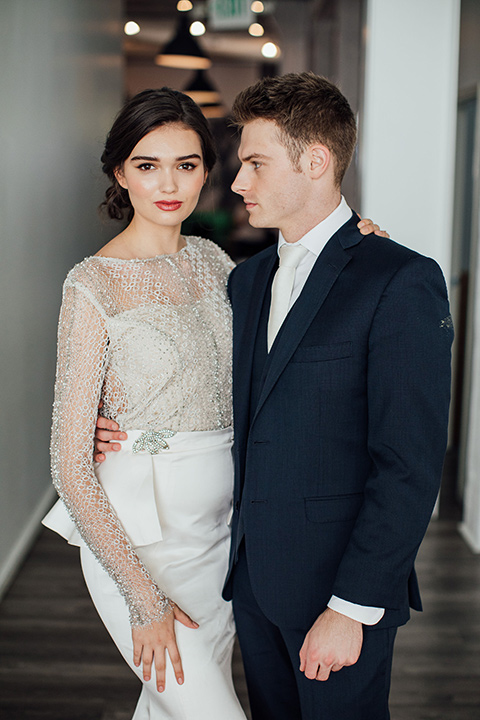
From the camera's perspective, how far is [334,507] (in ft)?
4.90

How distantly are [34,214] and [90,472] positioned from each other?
8.12 ft

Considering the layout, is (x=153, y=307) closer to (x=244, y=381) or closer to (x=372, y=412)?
(x=244, y=381)

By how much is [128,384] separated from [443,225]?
2627 mm

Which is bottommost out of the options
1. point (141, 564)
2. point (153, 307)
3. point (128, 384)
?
point (141, 564)

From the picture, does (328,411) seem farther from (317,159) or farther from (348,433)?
(317,159)

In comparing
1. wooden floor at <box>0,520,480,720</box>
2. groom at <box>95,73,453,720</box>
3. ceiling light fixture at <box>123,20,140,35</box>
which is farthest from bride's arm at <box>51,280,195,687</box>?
ceiling light fixture at <box>123,20,140,35</box>

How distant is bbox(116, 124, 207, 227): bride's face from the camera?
5.59 feet

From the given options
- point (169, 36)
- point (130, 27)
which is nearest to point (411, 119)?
point (130, 27)

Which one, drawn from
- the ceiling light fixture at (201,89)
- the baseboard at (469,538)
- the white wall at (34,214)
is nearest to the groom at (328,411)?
the white wall at (34,214)

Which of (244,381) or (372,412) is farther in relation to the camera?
(244,381)

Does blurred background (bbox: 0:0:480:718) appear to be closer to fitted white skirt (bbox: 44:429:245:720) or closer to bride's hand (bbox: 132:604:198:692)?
fitted white skirt (bbox: 44:429:245:720)

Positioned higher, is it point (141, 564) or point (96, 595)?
point (141, 564)

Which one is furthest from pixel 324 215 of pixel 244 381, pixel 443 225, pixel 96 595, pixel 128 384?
pixel 443 225

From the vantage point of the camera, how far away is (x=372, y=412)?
1391 mm
